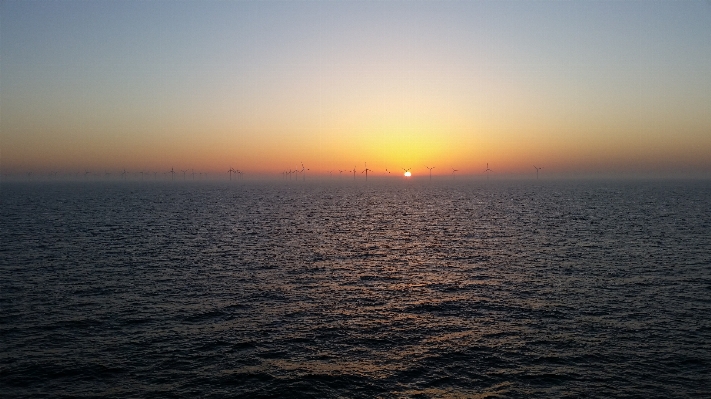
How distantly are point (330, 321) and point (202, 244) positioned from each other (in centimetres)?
4937

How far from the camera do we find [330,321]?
1703 inches

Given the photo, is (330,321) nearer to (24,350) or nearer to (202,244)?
(24,350)

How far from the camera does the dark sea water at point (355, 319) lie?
31531 millimetres

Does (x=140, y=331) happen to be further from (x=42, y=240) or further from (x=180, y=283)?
(x=42, y=240)

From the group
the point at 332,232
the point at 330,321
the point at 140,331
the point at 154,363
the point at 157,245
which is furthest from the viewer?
the point at 332,232

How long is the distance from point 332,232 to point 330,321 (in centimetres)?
6306

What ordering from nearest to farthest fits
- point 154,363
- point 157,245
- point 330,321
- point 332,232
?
point 154,363, point 330,321, point 157,245, point 332,232

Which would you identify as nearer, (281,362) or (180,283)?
(281,362)

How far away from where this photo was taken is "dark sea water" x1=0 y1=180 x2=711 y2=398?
31.5 metres

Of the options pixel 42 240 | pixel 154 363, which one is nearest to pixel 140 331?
pixel 154 363

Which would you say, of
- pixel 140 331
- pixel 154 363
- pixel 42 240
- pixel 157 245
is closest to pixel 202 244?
pixel 157 245

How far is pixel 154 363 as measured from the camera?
112 feet

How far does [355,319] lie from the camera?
144ft

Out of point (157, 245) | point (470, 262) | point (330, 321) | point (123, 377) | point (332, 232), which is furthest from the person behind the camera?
point (332, 232)
